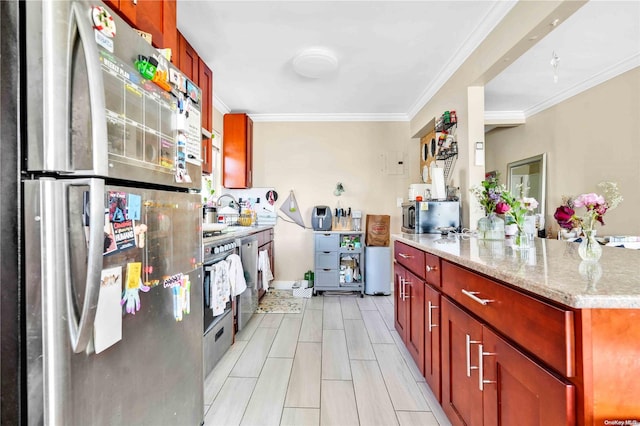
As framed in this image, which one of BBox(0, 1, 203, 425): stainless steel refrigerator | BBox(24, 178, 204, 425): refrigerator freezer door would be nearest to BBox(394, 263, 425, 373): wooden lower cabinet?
BBox(24, 178, 204, 425): refrigerator freezer door

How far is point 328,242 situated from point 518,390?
297 centimetres

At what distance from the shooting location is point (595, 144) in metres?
3.24

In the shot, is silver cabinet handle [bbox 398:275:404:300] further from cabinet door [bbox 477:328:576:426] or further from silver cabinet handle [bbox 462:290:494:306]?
cabinet door [bbox 477:328:576:426]

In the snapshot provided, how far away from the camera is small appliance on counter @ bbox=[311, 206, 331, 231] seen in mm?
3951

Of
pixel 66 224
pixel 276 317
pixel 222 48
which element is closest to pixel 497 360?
pixel 66 224

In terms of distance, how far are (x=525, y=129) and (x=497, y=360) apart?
14.8 feet

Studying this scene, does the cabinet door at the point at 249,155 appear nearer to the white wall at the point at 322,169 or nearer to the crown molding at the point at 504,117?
the white wall at the point at 322,169

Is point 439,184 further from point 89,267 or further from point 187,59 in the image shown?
point 89,267

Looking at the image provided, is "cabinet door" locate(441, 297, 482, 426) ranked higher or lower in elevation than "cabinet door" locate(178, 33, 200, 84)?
lower

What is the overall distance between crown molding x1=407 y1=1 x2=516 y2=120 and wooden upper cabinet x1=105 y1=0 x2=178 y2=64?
6.86 ft

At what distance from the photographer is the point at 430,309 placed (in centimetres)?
161

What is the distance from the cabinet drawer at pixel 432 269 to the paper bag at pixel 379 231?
208 centimetres

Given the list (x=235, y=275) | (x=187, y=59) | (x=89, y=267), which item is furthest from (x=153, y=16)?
(x=235, y=275)

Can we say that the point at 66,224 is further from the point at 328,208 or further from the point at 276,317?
the point at 328,208
